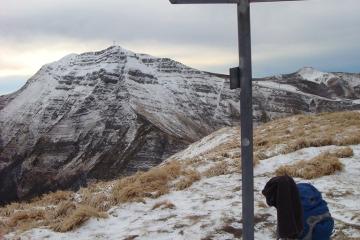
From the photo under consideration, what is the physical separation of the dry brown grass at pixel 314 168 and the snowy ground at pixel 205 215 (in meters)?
0.19

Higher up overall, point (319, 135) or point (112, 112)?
point (112, 112)

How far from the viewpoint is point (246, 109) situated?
499 cm

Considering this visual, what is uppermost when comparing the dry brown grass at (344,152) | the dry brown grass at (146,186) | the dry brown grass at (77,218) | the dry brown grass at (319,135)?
the dry brown grass at (319,135)

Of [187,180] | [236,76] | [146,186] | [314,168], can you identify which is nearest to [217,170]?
[187,180]

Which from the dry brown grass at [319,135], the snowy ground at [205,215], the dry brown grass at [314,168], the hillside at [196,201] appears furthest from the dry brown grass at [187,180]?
the dry brown grass at [319,135]

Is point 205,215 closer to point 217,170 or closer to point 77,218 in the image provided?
point 77,218

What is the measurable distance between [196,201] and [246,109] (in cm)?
653

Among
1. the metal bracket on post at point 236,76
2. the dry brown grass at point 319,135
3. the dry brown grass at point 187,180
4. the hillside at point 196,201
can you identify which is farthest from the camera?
the dry brown grass at point 319,135

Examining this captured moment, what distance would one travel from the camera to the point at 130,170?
88250mm

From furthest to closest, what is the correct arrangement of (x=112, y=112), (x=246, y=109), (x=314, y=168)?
(x=112, y=112) → (x=314, y=168) → (x=246, y=109)

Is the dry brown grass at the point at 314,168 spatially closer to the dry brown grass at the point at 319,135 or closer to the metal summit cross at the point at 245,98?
the dry brown grass at the point at 319,135

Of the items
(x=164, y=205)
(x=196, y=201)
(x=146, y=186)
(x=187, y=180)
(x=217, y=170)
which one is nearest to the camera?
(x=164, y=205)

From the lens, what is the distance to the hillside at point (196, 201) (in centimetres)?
955

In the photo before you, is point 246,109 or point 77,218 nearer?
point 246,109
